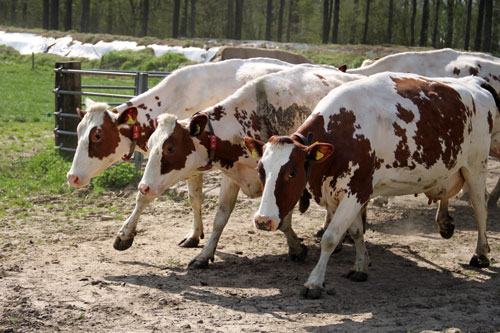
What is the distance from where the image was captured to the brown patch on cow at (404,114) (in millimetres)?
6289

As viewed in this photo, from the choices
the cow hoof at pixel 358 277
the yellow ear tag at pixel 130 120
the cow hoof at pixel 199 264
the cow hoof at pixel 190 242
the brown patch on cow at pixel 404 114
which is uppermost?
the brown patch on cow at pixel 404 114

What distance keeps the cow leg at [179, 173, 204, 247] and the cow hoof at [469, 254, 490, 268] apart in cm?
317

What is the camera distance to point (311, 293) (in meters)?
5.66

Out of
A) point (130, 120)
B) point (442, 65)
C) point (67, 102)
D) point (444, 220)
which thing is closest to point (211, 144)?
point (130, 120)

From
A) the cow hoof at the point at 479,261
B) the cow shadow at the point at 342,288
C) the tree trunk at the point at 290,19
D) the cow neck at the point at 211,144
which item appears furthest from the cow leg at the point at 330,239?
the tree trunk at the point at 290,19

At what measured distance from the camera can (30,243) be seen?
749 cm

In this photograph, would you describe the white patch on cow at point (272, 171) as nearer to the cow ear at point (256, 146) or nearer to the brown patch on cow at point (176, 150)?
the cow ear at point (256, 146)

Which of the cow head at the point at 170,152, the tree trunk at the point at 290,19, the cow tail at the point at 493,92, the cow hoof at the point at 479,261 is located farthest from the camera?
the tree trunk at the point at 290,19

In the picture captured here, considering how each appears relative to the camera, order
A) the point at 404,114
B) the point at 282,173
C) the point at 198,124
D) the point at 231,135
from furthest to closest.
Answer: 1. the point at 231,135
2. the point at 198,124
3. the point at 404,114
4. the point at 282,173

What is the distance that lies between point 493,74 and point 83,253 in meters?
6.98

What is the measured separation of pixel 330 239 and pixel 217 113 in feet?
6.63

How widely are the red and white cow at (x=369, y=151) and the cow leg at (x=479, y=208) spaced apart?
0.01m

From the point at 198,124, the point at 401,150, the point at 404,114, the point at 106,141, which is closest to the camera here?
the point at 401,150

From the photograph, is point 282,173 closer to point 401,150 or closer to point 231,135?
point 401,150
